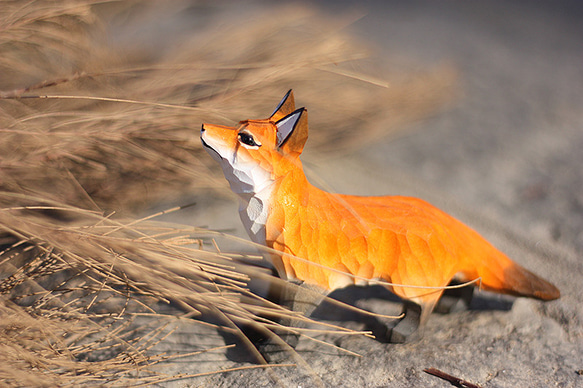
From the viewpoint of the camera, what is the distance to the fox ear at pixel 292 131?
21.4 inches

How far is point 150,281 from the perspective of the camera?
49 centimetres

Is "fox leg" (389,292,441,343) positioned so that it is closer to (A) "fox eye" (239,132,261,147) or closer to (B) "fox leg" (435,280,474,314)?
(B) "fox leg" (435,280,474,314)

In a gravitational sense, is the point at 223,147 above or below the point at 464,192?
above

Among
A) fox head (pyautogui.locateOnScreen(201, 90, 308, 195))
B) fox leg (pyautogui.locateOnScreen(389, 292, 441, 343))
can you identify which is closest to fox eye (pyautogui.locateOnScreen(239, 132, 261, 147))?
fox head (pyautogui.locateOnScreen(201, 90, 308, 195))

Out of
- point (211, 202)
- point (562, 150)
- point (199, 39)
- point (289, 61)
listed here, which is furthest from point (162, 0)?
point (562, 150)

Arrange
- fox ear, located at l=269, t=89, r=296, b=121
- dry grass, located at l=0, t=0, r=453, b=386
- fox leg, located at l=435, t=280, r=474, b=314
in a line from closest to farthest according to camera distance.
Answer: dry grass, located at l=0, t=0, r=453, b=386, fox ear, located at l=269, t=89, r=296, b=121, fox leg, located at l=435, t=280, r=474, b=314

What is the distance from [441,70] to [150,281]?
660mm

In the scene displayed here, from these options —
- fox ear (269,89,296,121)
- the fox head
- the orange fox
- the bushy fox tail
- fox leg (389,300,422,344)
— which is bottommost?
fox leg (389,300,422,344)

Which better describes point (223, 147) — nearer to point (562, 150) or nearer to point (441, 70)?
point (441, 70)

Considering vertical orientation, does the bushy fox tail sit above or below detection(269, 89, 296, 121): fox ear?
below

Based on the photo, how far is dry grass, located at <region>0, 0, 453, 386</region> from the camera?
492 millimetres

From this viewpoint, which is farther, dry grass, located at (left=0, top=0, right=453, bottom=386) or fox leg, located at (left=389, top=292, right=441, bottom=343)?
fox leg, located at (left=389, top=292, right=441, bottom=343)

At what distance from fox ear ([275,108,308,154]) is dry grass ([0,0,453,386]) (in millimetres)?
81

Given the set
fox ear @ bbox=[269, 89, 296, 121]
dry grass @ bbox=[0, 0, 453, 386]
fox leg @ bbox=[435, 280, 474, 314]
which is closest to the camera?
dry grass @ bbox=[0, 0, 453, 386]
